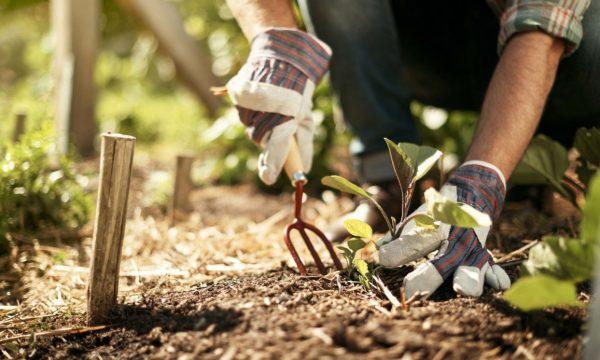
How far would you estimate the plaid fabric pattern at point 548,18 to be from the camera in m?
1.33

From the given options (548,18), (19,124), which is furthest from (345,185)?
(19,124)

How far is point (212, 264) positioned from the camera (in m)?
1.54

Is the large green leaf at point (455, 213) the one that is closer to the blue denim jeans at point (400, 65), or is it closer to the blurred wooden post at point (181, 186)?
the blue denim jeans at point (400, 65)

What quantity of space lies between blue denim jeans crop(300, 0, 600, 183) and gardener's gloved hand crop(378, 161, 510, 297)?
599mm

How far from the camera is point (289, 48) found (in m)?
1.39

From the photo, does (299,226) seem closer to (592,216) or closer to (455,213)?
(455,213)

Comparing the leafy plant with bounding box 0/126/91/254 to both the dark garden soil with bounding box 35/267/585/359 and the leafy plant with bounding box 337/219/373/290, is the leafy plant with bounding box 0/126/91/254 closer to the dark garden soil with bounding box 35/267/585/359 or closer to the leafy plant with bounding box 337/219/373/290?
the dark garden soil with bounding box 35/267/585/359

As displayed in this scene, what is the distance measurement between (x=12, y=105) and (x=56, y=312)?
3.06 meters

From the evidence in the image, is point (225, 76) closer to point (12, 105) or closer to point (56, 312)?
point (12, 105)

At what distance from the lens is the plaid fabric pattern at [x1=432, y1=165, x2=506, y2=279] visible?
1.12 meters

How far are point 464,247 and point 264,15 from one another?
751 millimetres

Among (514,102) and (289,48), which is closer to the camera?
(514,102)

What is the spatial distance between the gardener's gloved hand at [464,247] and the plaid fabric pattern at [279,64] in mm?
418

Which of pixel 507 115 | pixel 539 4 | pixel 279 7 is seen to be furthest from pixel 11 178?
pixel 539 4
